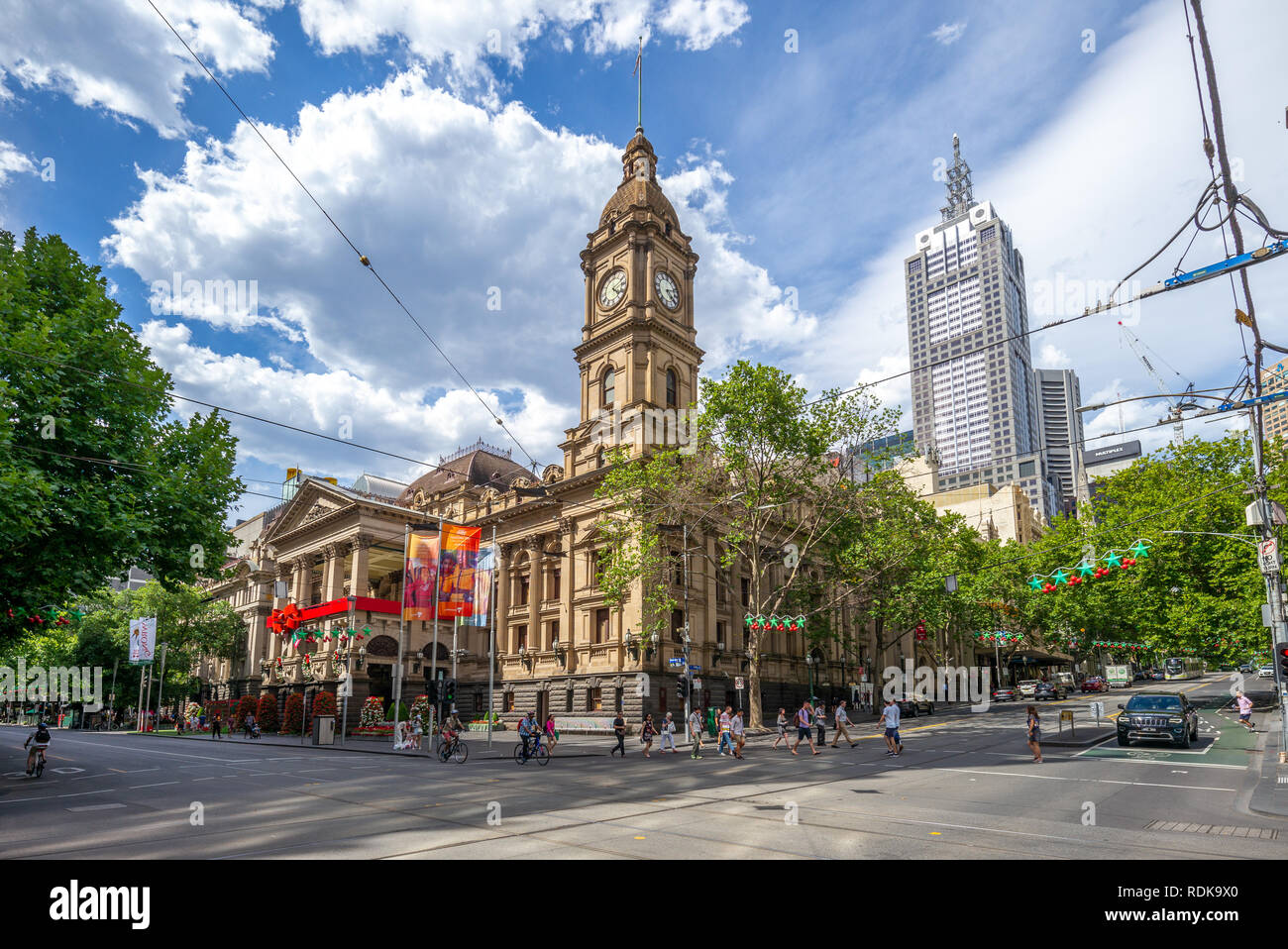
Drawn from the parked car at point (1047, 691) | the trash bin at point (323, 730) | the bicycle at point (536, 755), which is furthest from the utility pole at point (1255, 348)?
the parked car at point (1047, 691)

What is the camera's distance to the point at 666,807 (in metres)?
14.1

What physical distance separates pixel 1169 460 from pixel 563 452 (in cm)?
3430

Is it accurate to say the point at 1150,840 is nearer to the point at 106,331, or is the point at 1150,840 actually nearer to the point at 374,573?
the point at 106,331

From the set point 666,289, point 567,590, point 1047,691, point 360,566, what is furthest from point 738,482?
point 1047,691

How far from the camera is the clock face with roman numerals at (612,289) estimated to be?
5078 centimetres

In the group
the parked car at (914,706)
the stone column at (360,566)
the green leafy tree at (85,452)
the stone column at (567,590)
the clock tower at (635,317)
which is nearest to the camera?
the green leafy tree at (85,452)

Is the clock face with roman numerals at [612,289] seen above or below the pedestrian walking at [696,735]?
above

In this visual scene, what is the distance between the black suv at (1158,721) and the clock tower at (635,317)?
93.2 feet

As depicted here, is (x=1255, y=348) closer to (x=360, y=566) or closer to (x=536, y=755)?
(x=536, y=755)

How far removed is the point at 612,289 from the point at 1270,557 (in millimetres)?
38374

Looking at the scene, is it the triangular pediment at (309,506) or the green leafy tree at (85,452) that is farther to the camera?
the triangular pediment at (309,506)

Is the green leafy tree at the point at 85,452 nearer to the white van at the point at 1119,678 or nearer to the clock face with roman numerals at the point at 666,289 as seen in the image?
the clock face with roman numerals at the point at 666,289
